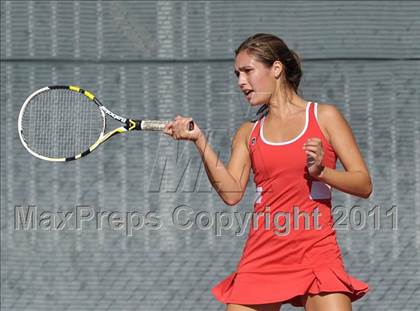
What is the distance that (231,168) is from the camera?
3236 millimetres

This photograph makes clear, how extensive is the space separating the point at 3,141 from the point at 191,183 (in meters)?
0.93

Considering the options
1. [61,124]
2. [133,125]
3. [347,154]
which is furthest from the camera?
[61,124]

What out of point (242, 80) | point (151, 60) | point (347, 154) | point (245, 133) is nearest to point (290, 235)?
point (347, 154)

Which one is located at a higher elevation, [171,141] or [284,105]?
[284,105]

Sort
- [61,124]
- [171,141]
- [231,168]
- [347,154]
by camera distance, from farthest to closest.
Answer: [171,141] → [61,124] → [231,168] → [347,154]

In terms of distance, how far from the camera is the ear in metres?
3.20

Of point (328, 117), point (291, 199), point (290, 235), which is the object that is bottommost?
point (290, 235)

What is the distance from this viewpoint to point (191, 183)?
4.68 m

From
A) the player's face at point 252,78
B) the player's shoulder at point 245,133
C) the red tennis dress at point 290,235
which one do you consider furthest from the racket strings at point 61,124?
the red tennis dress at point 290,235

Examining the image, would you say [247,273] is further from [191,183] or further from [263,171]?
[191,183]

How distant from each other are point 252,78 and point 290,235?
0.52 m

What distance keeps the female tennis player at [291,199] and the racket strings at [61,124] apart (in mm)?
925

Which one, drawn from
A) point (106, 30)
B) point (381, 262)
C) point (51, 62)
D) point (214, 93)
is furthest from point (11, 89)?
point (381, 262)

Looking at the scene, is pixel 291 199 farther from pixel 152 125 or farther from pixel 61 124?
pixel 61 124
